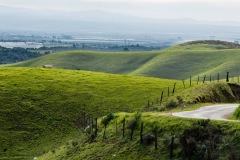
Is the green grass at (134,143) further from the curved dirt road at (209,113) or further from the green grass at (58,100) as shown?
the green grass at (58,100)

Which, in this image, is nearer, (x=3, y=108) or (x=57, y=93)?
(x=3, y=108)

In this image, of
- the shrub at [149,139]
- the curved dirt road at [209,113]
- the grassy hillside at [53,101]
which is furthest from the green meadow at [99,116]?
the curved dirt road at [209,113]

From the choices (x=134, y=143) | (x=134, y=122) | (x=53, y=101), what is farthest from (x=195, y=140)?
(x=53, y=101)

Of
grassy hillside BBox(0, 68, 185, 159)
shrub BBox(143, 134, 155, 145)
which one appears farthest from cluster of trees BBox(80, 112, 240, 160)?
grassy hillside BBox(0, 68, 185, 159)

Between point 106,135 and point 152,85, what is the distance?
42.5m

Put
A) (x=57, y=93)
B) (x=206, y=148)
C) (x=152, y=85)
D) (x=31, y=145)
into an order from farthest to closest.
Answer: (x=152, y=85)
(x=57, y=93)
(x=31, y=145)
(x=206, y=148)

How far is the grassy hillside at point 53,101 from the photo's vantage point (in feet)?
196

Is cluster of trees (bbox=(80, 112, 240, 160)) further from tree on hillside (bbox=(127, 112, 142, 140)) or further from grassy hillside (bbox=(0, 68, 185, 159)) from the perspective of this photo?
grassy hillside (bbox=(0, 68, 185, 159))

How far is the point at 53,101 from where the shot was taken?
237ft

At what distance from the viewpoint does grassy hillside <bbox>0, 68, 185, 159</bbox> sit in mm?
59781

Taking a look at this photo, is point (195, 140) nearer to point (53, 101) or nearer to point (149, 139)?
point (149, 139)

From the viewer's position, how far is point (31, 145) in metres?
58.4

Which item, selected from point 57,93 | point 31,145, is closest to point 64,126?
point 31,145

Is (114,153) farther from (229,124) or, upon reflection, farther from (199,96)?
(199,96)
